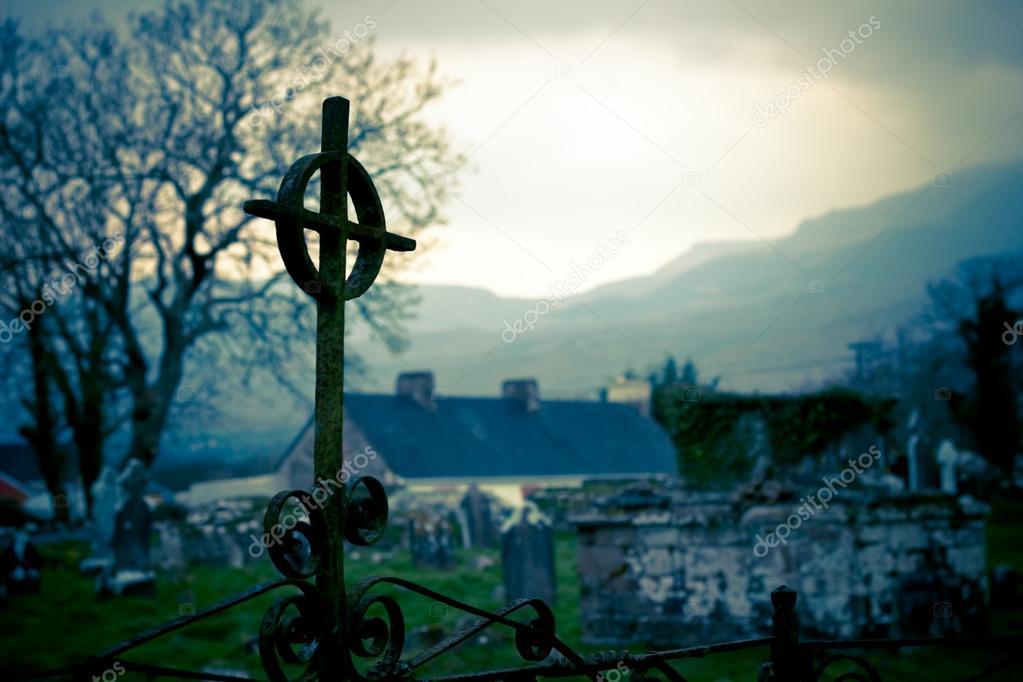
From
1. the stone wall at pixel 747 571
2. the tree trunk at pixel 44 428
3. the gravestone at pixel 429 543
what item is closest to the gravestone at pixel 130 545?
the gravestone at pixel 429 543

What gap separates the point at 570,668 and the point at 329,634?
3.13 ft

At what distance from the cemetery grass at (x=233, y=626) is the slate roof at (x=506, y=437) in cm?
1440

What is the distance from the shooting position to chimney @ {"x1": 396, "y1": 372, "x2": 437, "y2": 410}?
36584 mm

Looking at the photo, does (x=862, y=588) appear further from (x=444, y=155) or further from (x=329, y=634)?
(x=444, y=155)

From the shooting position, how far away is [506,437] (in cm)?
A: 3725

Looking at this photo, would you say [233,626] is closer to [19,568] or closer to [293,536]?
Result: [19,568]

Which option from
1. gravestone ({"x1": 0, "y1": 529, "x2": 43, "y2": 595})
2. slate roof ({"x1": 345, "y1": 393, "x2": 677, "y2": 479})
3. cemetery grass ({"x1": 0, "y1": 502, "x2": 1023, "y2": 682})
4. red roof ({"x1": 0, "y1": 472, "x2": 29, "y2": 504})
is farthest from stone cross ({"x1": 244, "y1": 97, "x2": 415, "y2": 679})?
red roof ({"x1": 0, "y1": 472, "x2": 29, "y2": 504})

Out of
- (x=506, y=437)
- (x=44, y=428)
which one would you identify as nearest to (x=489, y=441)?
(x=506, y=437)

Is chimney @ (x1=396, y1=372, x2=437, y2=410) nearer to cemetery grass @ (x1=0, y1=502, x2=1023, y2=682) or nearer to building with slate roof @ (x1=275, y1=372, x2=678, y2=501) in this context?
building with slate roof @ (x1=275, y1=372, x2=678, y2=501)

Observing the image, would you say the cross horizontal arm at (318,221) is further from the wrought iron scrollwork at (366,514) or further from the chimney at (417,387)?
the chimney at (417,387)

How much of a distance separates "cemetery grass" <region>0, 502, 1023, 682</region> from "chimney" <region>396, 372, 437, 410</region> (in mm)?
18094

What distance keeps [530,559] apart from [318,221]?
12394 mm

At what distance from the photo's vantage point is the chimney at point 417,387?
120ft

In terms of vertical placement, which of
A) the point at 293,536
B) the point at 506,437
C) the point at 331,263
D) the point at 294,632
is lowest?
the point at 294,632
